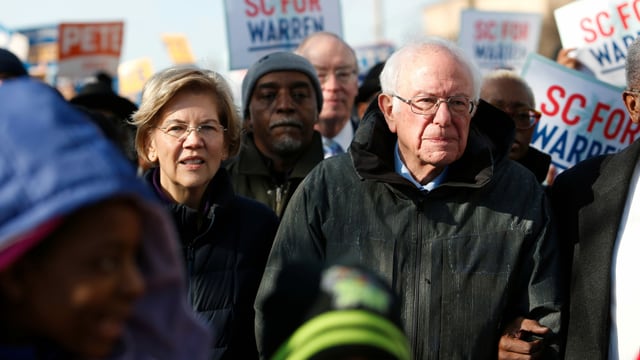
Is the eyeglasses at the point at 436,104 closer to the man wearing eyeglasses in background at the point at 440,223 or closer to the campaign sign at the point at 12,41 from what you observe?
the man wearing eyeglasses in background at the point at 440,223

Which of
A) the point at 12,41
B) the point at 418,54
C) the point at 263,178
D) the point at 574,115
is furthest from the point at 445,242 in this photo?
the point at 12,41

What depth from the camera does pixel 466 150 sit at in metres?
3.89

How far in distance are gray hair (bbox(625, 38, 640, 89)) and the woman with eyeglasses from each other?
1.64 meters

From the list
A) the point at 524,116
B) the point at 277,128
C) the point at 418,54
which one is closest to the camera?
the point at 418,54

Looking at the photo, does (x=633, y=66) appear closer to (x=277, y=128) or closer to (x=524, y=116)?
(x=524, y=116)

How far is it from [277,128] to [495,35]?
5.88 meters

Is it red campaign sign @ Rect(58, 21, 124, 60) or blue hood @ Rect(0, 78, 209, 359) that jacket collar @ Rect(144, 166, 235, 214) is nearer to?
blue hood @ Rect(0, 78, 209, 359)

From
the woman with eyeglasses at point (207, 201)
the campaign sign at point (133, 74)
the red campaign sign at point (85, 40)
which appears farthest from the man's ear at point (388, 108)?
the campaign sign at point (133, 74)

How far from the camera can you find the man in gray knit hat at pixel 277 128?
16.5 feet

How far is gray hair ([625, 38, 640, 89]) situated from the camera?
160 inches

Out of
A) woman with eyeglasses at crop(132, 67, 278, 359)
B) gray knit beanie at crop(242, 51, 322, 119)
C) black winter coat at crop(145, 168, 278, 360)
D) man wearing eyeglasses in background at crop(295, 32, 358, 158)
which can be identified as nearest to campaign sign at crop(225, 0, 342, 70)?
man wearing eyeglasses in background at crop(295, 32, 358, 158)

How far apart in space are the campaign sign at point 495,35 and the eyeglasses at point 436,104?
22.3 ft

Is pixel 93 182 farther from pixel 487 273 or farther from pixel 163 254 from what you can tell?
pixel 487 273

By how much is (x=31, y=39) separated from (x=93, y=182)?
18.6m
